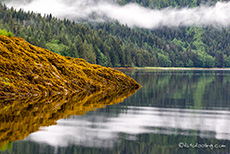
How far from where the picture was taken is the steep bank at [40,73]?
112 ft

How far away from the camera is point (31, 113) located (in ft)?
75.8

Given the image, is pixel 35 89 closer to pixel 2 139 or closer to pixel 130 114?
pixel 130 114

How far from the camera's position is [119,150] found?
15117 mm

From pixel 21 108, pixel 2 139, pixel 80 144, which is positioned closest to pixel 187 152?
pixel 80 144

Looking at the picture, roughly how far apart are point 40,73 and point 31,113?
1493cm

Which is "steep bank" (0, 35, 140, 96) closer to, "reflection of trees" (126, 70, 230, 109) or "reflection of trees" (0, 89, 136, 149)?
"reflection of trees" (0, 89, 136, 149)

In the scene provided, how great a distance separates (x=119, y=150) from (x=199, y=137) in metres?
4.66

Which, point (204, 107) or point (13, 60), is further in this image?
point (13, 60)

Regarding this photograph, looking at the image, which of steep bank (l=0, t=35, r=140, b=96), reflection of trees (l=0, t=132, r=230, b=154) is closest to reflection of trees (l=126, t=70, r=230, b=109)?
steep bank (l=0, t=35, r=140, b=96)

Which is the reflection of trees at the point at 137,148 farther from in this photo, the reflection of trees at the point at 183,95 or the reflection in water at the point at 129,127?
the reflection of trees at the point at 183,95

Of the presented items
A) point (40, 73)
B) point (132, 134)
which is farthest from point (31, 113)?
point (40, 73)

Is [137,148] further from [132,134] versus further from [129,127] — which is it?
[129,127]

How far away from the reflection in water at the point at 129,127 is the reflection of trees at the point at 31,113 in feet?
2.74

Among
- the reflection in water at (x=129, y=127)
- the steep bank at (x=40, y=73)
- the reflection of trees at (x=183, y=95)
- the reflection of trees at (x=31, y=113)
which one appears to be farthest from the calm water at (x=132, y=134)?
the steep bank at (x=40, y=73)
